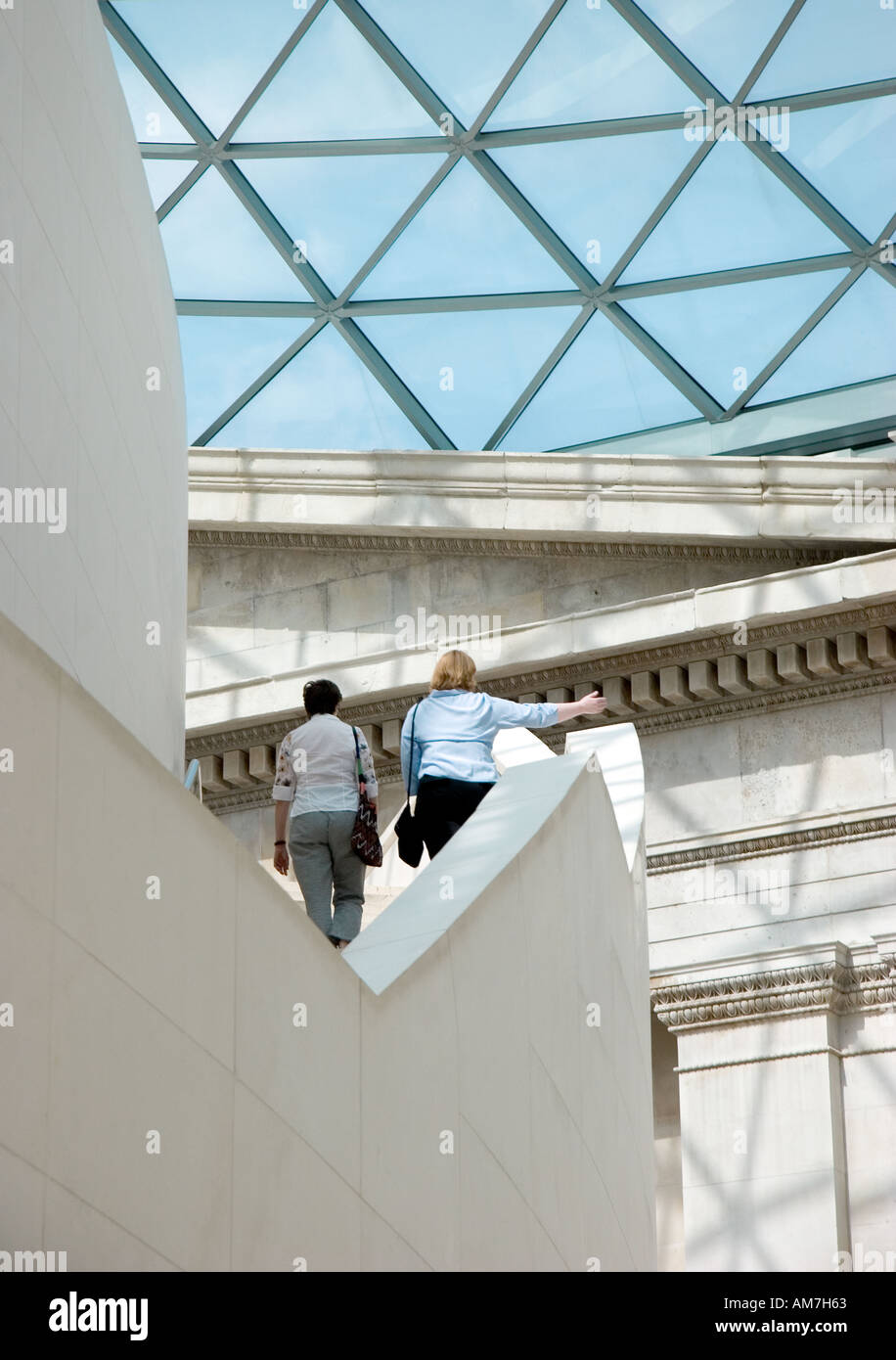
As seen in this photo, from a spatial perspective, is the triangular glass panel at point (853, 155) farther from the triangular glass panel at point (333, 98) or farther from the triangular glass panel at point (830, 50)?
the triangular glass panel at point (333, 98)

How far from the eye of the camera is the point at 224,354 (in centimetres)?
2402

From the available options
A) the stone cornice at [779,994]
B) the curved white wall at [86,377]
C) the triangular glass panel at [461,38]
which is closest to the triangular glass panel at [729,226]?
the triangular glass panel at [461,38]

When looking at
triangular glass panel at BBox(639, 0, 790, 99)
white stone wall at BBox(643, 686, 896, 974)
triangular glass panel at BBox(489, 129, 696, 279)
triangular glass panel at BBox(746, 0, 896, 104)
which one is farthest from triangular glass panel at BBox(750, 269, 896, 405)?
white stone wall at BBox(643, 686, 896, 974)

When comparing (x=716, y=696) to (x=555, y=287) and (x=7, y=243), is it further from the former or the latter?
(x=7, y=243)

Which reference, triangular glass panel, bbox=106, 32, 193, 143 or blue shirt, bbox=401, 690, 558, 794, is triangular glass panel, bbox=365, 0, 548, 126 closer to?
triangular glass panel, bbox=106, 32, 193, 143

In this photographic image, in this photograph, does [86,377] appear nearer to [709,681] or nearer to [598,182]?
[709,681]

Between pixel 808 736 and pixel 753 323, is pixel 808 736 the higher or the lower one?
the lower one

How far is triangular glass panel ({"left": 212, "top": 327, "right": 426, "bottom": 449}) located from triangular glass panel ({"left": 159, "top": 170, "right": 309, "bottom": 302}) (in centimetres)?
85

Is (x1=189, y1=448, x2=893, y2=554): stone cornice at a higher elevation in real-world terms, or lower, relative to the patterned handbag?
higher

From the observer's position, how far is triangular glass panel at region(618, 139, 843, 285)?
21.4 m

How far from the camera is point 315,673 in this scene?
1992 centimetres

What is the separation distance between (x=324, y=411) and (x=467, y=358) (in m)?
1.97
